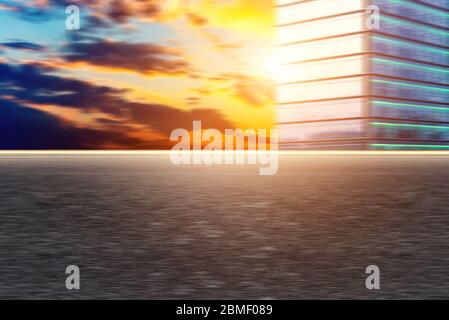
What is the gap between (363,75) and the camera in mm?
89938

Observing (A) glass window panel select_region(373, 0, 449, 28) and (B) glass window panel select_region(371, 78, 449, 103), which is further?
(A) glass window panel select_region(373, 0, 449, 28)

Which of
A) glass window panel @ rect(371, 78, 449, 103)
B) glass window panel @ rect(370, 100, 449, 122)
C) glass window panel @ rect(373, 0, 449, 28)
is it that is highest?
glass window panel @ rect(373, 0, 449, 28)

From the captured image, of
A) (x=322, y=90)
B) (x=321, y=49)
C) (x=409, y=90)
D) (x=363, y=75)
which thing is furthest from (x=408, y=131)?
(x=321, y=49)

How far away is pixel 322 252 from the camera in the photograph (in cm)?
793

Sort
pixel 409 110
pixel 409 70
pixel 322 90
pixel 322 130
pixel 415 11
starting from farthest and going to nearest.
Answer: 1. pixel 415 11
2. pixel 409 110
3. pixel 409 70
4. pixel 322 90
5. pixel 322 130

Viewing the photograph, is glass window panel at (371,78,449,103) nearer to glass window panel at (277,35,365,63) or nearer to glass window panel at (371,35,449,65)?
glass window panel at (371,35,449,65)

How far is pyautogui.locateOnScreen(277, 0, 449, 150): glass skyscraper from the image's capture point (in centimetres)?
9031

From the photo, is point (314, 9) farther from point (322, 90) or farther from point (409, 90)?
point (409, 90)

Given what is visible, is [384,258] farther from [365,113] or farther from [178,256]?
[365,113]

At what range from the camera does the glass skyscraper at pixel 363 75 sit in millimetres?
90312

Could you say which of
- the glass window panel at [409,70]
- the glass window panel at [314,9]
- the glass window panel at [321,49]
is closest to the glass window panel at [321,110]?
the glass window panel at [409,70]

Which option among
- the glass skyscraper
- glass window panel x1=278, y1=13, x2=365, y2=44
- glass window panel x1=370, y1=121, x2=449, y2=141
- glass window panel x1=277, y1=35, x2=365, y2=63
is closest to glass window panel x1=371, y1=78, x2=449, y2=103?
the glass skyscraper
